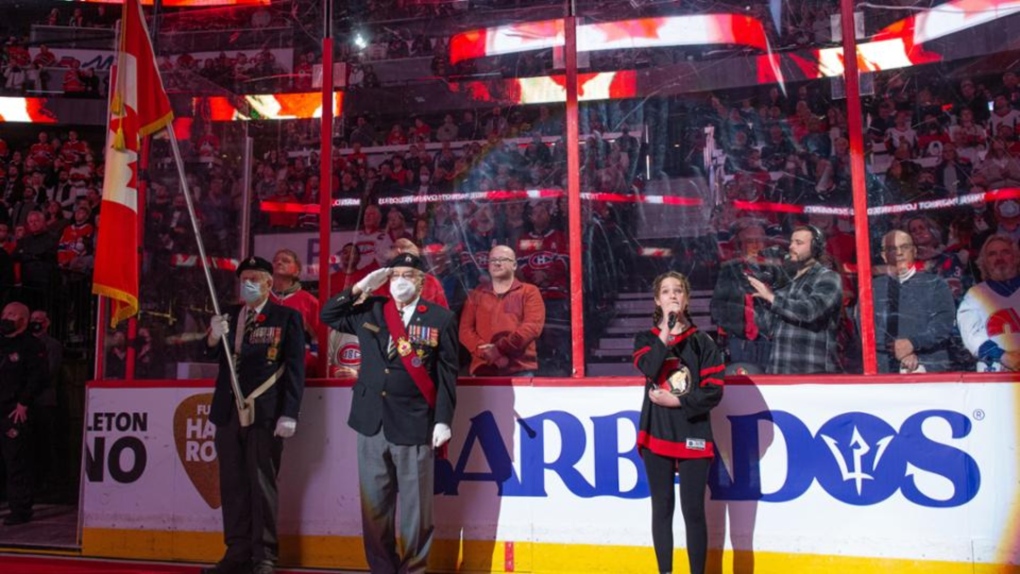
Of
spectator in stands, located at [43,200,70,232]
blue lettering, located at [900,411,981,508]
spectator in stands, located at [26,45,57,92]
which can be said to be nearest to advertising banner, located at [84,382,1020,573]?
blue lettering, located at [900,411,981,508]

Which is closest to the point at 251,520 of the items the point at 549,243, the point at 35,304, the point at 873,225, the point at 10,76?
the point at 549,243

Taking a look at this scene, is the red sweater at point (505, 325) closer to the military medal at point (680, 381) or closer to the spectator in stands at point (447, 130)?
the military medal at point (680, 381)

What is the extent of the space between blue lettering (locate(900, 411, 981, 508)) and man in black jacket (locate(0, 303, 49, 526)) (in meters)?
6.94

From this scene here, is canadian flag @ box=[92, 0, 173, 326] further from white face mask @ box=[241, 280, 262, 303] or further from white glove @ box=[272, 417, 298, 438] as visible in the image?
white glove @ box=[272, 417, 298, 438]

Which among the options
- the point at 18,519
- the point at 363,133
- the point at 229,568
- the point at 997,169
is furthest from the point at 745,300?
the point at 18,519

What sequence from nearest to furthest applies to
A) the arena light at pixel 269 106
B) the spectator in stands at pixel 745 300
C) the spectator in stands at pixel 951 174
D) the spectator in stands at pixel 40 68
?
1. the spectator in stands at pixel 745 300
2. the spectator in stands at pixel 951 174
3. the arena light at pixel 269 106
4. the spectator in stands at pixel 40 68

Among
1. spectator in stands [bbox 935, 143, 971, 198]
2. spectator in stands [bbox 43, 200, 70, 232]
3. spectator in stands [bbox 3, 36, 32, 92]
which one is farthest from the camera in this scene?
spectator in stands [bbox 3, 36, 32, 92]

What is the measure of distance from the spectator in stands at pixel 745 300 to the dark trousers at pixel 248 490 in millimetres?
3073

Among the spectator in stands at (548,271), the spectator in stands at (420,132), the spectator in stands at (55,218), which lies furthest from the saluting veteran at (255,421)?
the spectator in stands at (55,218)

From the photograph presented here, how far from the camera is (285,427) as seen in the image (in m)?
5.82

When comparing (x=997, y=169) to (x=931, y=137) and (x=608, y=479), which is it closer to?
(x=931, y=137)

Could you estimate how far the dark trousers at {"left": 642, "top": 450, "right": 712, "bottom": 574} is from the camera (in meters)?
4.99

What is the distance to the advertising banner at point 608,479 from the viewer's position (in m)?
5.20

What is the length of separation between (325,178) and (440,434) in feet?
7.66
